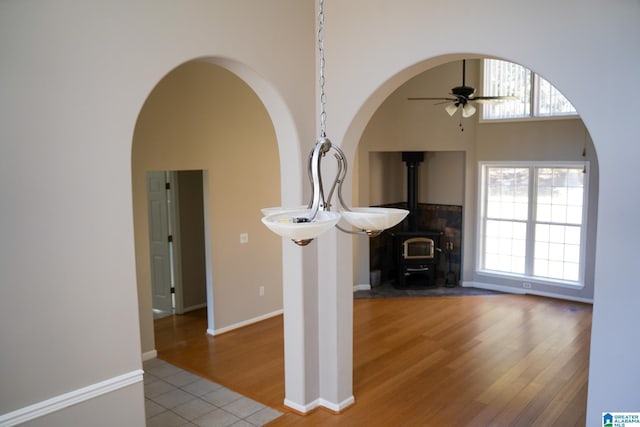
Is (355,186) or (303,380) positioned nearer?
(303,380)

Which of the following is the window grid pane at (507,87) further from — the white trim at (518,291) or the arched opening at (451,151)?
the white trim at (518,291)

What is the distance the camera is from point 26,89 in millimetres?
2824

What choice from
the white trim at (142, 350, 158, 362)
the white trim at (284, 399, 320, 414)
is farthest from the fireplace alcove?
the white trim at (284, 399, 320, 414)

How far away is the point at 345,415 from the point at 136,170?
3.45m

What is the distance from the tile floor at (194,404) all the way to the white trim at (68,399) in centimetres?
157

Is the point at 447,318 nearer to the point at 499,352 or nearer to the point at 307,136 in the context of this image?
the point at 499,352

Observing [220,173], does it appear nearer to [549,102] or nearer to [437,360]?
[437,360]

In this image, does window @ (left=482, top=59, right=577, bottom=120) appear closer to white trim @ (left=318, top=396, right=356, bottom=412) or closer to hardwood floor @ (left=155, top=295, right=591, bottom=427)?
hardwood floor @ (left=155, top=295, right=591, bottom=427)

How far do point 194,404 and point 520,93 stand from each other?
7.08m

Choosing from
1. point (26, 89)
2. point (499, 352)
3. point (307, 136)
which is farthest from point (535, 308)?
point (26, 89)

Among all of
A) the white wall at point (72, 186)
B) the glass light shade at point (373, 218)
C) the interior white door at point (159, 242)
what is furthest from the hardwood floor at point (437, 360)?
the glass light shade at point (373, 218)

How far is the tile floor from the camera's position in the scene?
4.73 metres

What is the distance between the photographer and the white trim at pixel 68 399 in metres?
2.89

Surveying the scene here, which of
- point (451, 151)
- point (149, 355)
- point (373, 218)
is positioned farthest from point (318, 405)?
point (451, 151)
